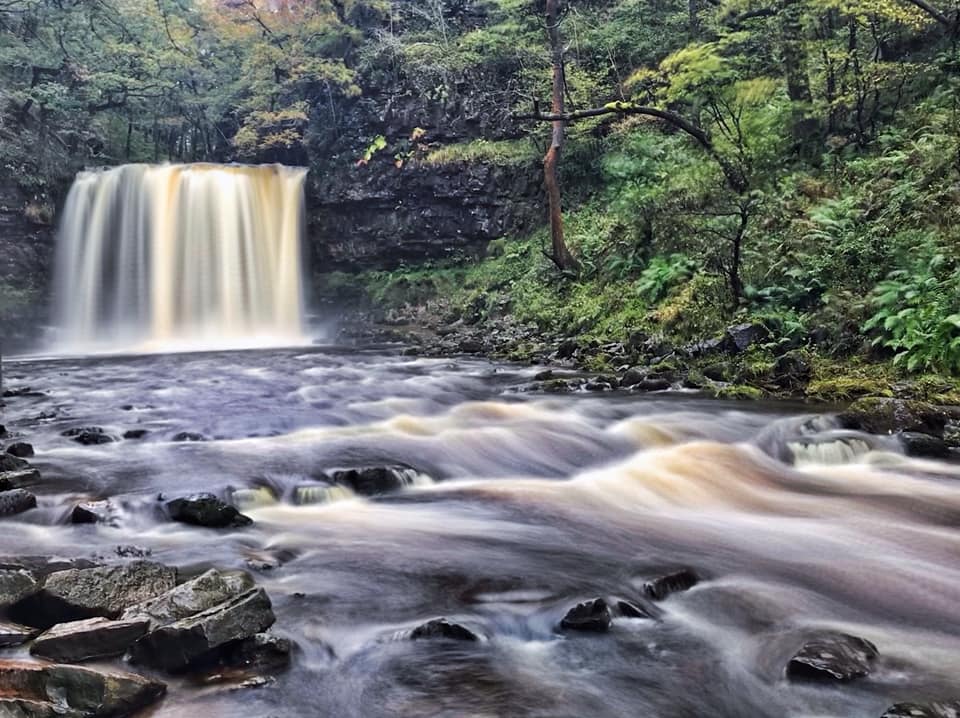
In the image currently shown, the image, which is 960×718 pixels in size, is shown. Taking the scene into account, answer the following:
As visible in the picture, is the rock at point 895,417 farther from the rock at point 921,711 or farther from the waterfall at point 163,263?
the waterfall at point 163,263

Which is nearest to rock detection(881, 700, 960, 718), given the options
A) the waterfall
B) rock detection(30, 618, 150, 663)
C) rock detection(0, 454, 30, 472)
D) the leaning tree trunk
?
rock detection(30, 618, 150, 663)

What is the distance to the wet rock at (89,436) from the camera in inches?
330

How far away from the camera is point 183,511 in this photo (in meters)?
5.56

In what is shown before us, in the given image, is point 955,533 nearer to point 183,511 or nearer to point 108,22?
point 183,511

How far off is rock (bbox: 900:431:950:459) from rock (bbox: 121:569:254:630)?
6.59m

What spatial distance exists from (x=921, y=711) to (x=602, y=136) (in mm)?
20497

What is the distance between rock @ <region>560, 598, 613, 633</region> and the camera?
3.83 meters

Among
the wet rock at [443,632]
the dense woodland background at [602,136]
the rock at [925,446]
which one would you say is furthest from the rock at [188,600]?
the dense woodland background at [602,136]

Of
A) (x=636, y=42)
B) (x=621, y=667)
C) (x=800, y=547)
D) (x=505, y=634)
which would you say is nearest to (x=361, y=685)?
(x=505, y=634)

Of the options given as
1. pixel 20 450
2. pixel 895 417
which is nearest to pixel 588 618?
pixel 895 417

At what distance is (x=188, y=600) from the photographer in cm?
346

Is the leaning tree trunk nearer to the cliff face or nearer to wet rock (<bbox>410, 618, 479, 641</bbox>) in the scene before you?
the cliff face

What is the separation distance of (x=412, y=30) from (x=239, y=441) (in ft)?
76.1

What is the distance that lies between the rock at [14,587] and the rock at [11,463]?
3371 millimetres
